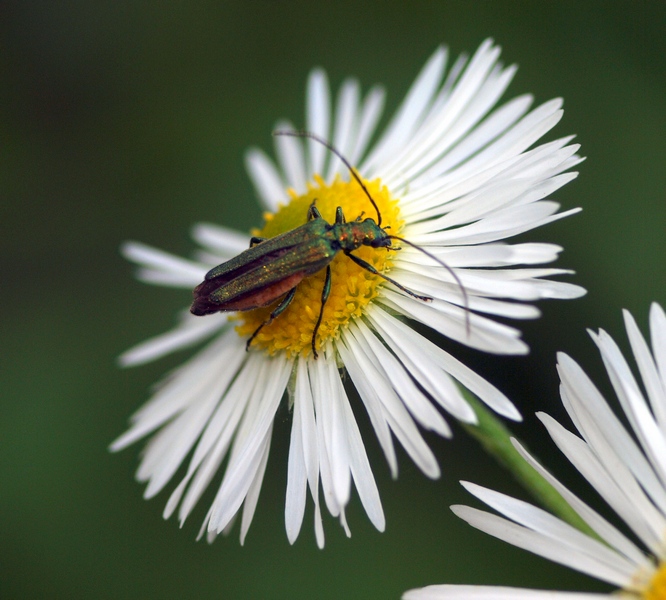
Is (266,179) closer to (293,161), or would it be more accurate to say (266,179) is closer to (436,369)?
(293,161)

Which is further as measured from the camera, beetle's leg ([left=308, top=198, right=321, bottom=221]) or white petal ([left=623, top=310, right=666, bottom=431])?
beetle's leg ([left=308, top=198, right=321, bottom=221])

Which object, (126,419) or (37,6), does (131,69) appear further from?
(126,419)

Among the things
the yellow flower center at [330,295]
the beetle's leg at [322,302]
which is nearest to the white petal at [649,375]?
the yellow flower center at [330,295]

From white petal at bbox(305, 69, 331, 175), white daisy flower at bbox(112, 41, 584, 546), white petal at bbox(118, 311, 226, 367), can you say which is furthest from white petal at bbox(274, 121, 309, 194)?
white petal at bbox(118, 311, 226, 367)

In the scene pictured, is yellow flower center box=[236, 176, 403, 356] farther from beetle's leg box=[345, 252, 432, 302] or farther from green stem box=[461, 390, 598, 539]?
green stem box=[461, 390, 598, 539]

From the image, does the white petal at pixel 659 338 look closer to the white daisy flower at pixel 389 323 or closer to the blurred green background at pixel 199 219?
the white daisy flower at pixel 389 323

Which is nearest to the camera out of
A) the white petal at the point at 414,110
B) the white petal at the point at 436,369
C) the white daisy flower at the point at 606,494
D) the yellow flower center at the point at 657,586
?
the yellow flower center at the point at 657,586

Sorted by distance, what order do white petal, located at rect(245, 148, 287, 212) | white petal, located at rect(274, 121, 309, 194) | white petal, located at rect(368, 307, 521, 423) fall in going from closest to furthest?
1. white petal, located at rect(368, 307, 521, 423)
2. white petal, located at rect(274, 121, 309, 194)
3. white petal, located at rect(245, 148, 287, 212)
